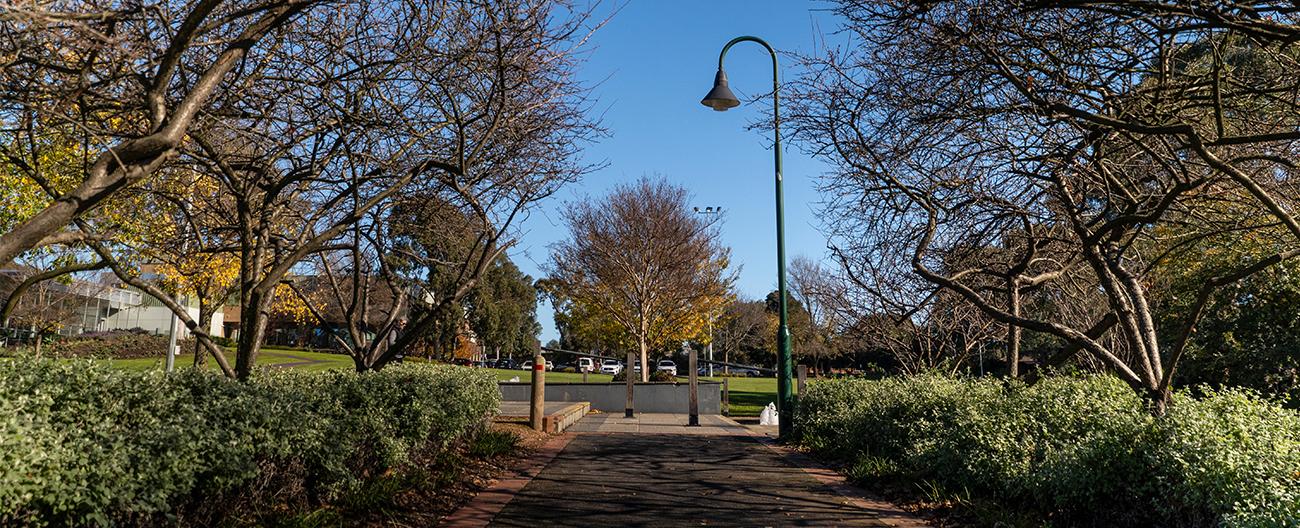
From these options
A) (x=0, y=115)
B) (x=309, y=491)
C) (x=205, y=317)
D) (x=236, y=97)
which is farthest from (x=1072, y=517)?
(x=205, y=317)

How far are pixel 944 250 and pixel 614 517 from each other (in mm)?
6619

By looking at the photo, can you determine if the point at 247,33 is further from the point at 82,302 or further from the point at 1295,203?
the point at 82,302

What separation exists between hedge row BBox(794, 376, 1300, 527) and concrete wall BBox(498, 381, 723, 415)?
12.4 metres

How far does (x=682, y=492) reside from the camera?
8.43m

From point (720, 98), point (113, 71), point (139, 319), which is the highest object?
point (720, 98)

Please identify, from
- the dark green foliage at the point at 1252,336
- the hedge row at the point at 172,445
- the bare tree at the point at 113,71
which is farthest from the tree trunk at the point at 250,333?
the dark green foliage at the point at 1252,336

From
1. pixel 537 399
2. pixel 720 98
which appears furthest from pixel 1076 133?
pixel 537 399

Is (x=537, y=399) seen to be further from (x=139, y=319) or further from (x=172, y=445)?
(x=139, y=319)

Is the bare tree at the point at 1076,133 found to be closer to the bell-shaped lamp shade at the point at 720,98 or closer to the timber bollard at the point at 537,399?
the bell-shaped lamp shade at the point at 720,98

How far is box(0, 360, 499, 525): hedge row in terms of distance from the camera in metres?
3.79

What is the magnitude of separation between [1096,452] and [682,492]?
392cm

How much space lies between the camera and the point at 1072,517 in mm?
6457

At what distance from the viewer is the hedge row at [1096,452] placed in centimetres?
497

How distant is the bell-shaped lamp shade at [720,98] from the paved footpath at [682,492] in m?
5.77
